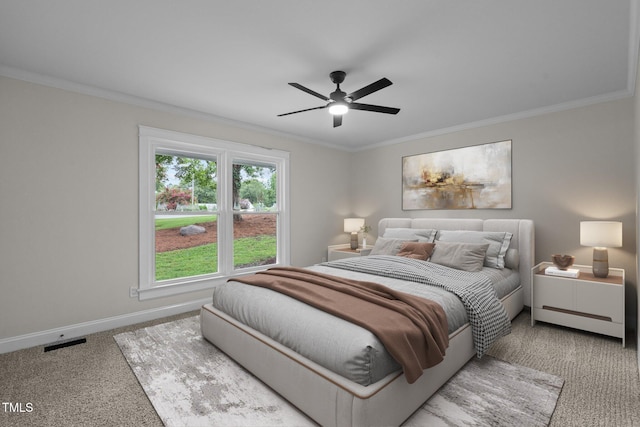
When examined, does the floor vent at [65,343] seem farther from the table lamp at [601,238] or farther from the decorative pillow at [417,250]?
the table lamp at [601,238]

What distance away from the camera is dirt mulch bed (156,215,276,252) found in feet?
13.1

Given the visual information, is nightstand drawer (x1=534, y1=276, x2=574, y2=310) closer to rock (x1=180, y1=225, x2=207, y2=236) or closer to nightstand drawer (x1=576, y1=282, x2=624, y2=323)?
nightstand drawer (x1=576, y1=282, x2=624, y2=323)

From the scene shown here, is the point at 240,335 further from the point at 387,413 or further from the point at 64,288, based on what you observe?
the point at 64,288

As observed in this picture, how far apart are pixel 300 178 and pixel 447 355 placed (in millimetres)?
3577

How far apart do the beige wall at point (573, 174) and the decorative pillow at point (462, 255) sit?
0.94 metres

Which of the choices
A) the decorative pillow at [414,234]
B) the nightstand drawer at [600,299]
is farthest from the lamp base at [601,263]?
the decorative pillow at [414,234]

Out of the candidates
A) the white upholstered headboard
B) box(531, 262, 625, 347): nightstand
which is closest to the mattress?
box(531, 262, 625, 347): nightstand

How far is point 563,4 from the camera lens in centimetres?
191

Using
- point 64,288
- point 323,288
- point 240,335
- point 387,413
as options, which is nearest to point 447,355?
point 387,413

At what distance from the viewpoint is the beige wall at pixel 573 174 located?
10.6 ft

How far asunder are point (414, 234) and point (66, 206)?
4054 mm

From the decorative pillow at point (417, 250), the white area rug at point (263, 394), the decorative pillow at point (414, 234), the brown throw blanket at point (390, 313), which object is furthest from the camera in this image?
the decorative pillow at point (414, 234)

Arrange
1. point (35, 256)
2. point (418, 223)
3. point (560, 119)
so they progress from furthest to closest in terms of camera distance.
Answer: point (418, 223) → point (560, 119) → point (35, 256)

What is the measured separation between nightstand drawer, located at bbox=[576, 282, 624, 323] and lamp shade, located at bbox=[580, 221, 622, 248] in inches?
16.0
